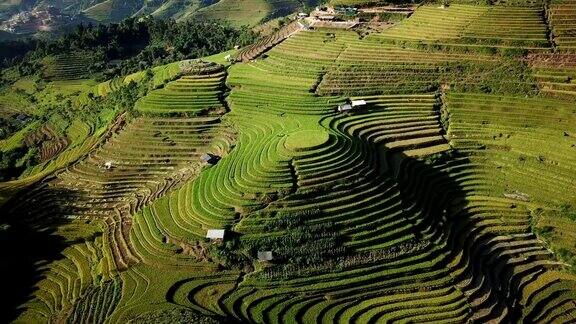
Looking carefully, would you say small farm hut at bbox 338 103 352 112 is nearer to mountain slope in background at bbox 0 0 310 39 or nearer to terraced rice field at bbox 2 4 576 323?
terraced rice field at bbox 2 4 576 323

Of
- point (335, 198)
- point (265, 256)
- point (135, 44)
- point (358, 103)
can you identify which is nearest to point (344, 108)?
point (358, 103)

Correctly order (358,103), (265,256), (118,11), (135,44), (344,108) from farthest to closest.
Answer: (118,11)
(135,44)
(358,103)
(344,108)
(265,256)

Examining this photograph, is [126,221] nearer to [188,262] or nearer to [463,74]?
[188,262]

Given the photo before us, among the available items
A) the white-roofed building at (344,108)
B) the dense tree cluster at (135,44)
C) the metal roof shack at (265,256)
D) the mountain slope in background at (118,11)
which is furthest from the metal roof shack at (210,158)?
the mountain slope in background at (118,11)

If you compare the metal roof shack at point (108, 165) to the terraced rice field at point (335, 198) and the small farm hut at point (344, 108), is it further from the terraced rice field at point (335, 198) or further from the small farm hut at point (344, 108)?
the small farm hut at point (344, 108)

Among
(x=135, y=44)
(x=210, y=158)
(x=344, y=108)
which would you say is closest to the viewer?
(x=210, y=158)

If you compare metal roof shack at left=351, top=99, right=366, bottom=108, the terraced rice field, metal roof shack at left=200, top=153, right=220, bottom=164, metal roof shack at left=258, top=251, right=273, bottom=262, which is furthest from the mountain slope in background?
metal roof shack at left=258, top=251, right=273, bottom=262

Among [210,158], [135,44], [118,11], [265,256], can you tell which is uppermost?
[118,11]

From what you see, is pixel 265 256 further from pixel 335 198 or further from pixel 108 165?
pixel 108 165
